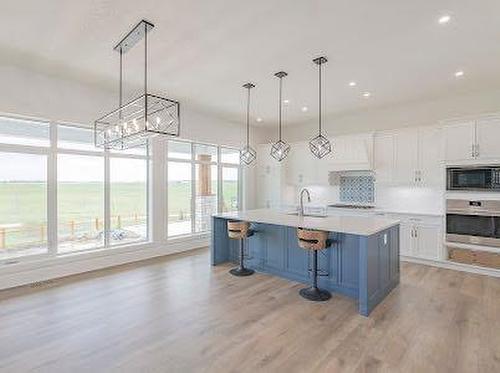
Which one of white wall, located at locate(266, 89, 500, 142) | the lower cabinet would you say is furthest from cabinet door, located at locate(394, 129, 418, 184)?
the lower cabinet

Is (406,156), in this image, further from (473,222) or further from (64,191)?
(64,191)

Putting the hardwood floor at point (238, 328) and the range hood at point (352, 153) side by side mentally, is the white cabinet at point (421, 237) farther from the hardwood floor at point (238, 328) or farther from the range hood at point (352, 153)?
the range hood at point (352, 153)

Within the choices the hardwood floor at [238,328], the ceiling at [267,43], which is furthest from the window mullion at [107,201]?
the ceiling at [267,43]

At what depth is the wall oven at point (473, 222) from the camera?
4.59 m

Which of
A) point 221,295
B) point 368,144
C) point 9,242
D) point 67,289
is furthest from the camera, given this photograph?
point 368,144

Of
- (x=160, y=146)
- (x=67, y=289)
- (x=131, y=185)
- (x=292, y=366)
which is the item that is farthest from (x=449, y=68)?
(x=67, y=289)

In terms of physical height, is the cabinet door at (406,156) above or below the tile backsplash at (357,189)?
above

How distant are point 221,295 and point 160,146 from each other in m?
3.51

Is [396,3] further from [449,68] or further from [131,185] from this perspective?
[131,185]

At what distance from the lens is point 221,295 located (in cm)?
385

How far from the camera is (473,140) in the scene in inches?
189

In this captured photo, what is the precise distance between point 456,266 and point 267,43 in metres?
4.83

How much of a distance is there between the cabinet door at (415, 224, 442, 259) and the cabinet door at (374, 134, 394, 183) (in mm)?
1161

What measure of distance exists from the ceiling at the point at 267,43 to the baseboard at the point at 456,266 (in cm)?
304
